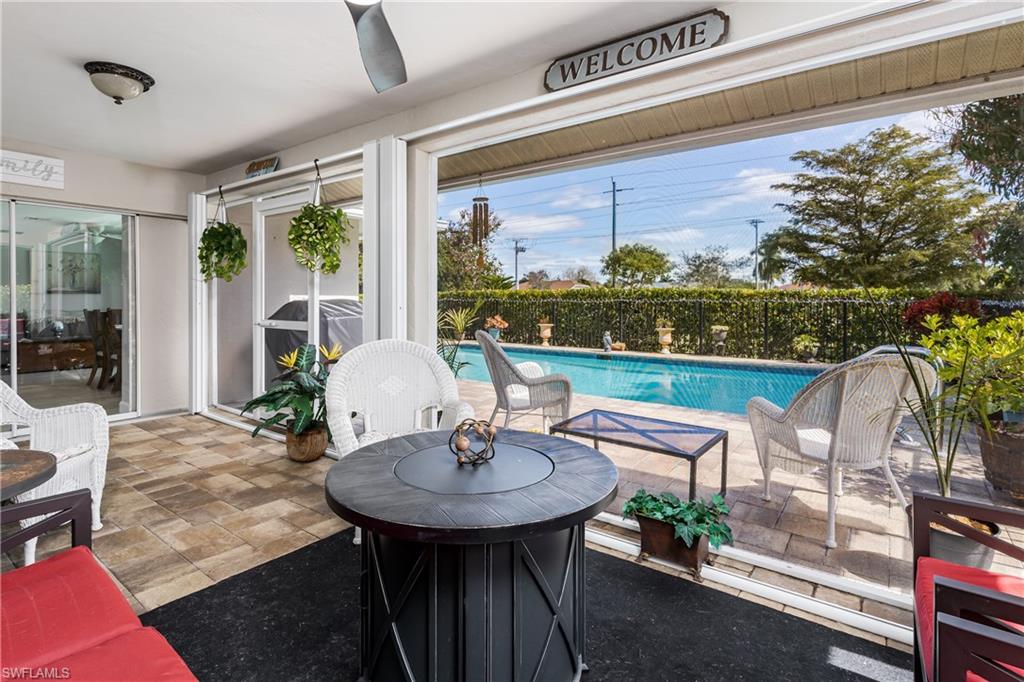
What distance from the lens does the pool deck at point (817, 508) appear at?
2.26 metres

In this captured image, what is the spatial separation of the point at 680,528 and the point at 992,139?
222cm

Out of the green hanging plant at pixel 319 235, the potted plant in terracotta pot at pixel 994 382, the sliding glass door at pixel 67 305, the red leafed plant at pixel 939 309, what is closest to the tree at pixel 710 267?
the red leafed plant at pixel 939 309

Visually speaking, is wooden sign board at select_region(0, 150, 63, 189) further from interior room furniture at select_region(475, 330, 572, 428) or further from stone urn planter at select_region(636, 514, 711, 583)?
stone urn planter at select_region(636, 514, 711, 583)

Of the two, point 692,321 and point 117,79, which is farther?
point 692,321

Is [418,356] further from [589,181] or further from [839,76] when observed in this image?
[839,76]

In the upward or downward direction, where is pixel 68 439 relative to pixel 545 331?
downward

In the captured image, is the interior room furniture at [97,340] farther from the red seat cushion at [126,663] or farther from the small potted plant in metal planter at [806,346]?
the small potted plant in metal planter at [806,346]

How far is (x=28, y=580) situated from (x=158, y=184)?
525 cm

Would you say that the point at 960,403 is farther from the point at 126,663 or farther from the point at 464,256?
the point at 464,256

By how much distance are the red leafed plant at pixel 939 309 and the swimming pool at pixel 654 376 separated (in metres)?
1.07

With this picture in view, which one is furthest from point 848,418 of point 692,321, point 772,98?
point 772,98

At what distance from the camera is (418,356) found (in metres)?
3.25

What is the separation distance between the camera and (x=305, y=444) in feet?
13.6

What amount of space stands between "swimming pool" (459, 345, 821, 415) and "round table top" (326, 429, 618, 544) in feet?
6.75
